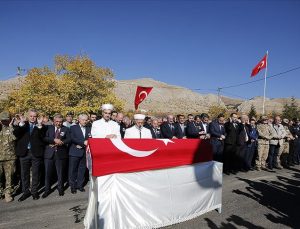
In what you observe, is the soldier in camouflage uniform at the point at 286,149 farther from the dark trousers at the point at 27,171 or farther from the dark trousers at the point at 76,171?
the dark trousers at the point at 27,171

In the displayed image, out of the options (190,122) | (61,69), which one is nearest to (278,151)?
(190,122)

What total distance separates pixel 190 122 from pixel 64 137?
15.2ft

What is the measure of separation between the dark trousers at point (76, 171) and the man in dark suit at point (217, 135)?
465 centimetres

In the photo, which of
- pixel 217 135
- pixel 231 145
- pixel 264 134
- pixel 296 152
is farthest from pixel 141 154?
pixel 296 152

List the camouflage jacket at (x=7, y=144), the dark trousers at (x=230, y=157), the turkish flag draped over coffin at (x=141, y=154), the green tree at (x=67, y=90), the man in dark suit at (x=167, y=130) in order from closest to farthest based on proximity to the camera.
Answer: the turkish flag draped over coffin at (x=141, y=154)
the camouflage jacket at (x=7, y=144)
the man in dark suit at (x=167, y=130)
the dark trousers at (x=230, y=157)
the green tree at (x=67, y=90)

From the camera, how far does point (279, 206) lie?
7090 millimetres

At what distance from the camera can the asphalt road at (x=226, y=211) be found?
5.67m

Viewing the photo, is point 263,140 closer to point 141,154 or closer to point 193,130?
point 193,130

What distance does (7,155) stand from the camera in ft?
22.9

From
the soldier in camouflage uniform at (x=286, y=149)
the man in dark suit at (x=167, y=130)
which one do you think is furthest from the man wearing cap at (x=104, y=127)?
the soldier in camouflage uniform at (x=286, y=149)

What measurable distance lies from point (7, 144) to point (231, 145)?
291 inches

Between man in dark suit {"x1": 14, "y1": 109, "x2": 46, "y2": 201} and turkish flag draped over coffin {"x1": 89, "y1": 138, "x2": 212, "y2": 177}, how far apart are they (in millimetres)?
3251

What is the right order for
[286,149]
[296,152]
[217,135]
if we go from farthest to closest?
[296,152], [286,149], [217,135]

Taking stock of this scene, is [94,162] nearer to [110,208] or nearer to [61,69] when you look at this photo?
[110,208]
